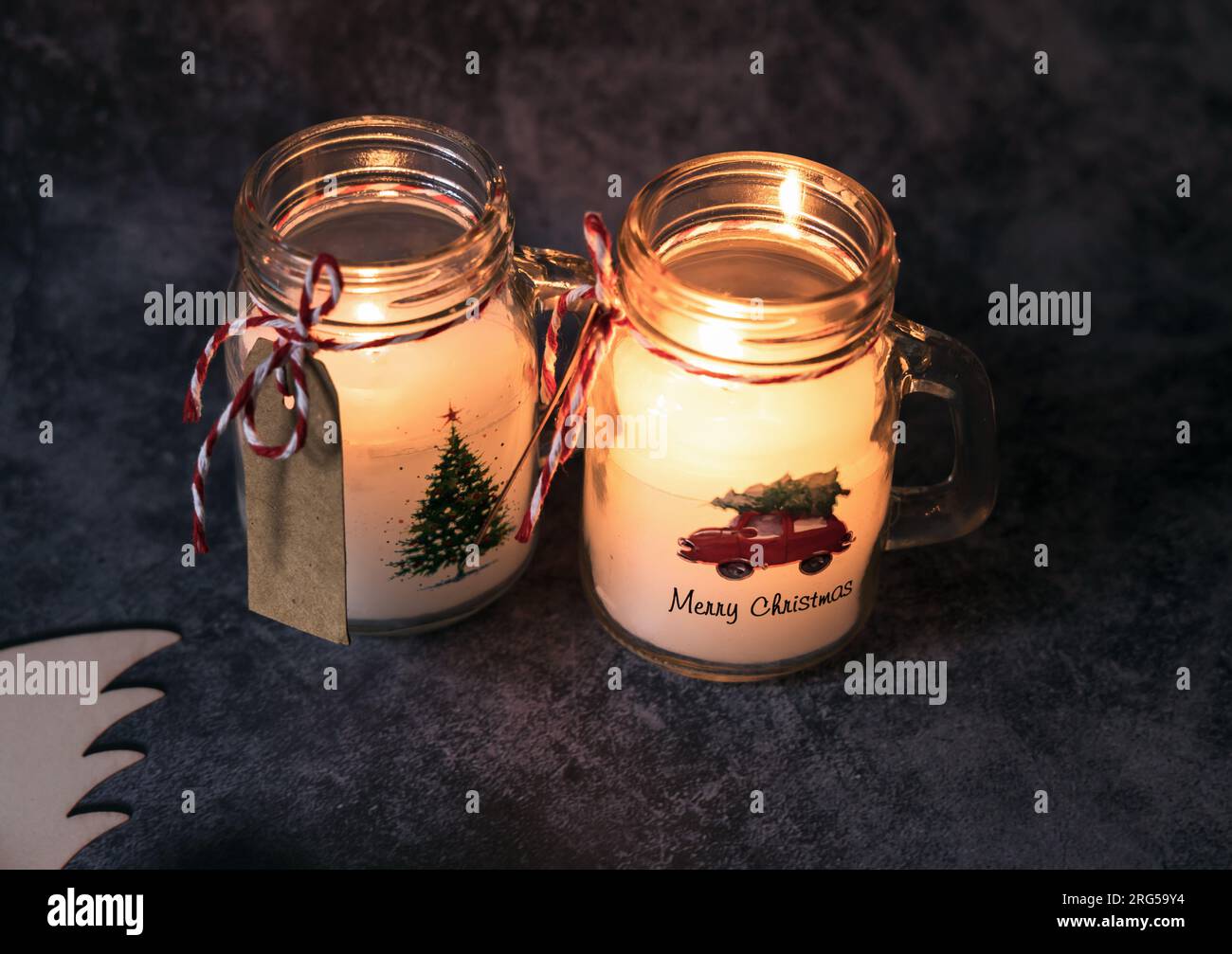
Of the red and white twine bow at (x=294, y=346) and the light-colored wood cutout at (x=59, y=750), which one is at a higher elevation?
the red and white twine bow at (x=294, y=346)

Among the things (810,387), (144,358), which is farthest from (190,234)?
(810,387)

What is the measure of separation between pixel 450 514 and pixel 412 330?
0.46ft

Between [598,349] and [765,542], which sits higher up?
[598,349]

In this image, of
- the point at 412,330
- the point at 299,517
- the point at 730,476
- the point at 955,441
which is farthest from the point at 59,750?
the point at 955,441

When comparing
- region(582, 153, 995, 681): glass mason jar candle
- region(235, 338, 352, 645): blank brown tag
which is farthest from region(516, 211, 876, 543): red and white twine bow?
region(235, 338, 352, 645): blank brown tag

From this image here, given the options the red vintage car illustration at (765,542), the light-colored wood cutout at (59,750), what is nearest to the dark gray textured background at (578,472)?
the light-colored wood cutout at (59,750)

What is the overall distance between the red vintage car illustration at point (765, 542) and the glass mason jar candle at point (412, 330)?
156mm

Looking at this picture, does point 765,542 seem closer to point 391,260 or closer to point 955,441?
point 955,441

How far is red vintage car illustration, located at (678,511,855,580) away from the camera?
100 centimetres

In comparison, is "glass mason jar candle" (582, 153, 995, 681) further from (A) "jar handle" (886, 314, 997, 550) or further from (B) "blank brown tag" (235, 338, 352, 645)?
(B) "blank brown tag" (235, 338, 352, 645)

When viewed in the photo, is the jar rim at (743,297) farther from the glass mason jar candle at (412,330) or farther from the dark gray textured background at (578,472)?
the dark gray textured background at (578,472)

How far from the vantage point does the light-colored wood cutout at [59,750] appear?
100 centimetres

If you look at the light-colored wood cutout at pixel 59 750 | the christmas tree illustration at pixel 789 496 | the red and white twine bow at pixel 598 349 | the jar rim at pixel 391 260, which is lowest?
the light-colored wood cutout at pixel 59 750

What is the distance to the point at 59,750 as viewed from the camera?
1.05 metres
